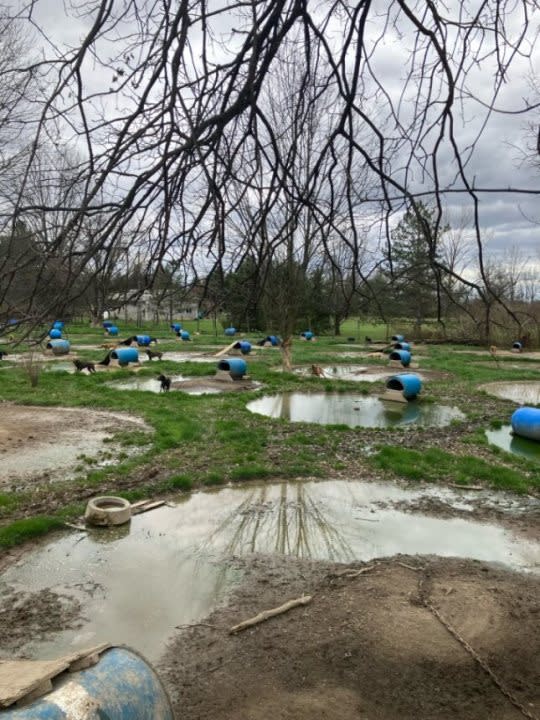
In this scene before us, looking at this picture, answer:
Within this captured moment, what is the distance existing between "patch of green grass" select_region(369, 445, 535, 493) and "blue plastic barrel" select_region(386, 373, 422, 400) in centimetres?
581

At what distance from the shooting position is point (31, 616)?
16.6 feet

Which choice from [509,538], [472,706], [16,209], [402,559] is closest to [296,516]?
[402,559]

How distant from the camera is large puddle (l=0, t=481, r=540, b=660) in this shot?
511cm

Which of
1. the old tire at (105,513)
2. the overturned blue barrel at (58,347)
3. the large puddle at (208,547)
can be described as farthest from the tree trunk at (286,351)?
the old tire at (105,513)

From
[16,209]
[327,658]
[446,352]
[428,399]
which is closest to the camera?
[16,209]

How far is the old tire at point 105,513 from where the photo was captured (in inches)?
278

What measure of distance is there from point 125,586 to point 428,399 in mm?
12588

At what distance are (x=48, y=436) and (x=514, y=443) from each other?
8.91 meters

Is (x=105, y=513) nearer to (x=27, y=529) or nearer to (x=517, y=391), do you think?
(x=27, y=529)

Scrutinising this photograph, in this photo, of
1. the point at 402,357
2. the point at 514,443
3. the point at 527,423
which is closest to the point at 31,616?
the point at 514,443

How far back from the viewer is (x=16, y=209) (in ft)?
7.64

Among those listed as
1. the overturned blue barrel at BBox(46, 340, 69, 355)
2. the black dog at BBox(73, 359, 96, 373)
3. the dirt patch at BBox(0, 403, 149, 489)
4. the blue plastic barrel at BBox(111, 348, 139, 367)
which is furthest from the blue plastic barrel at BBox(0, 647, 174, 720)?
the overturned blue barrel at BBox(46, 340, 69, 355)

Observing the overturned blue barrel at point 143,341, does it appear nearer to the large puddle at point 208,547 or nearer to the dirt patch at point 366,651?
the large puddle at point 208,547

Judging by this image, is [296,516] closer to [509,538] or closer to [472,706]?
[509,538]
